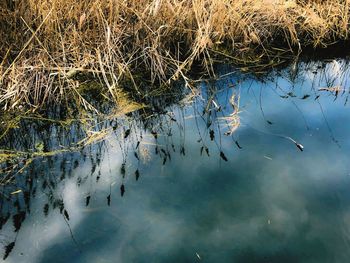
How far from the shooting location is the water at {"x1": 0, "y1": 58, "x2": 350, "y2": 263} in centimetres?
161

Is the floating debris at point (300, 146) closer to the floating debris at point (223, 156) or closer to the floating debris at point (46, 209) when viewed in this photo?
the floating debris at point (223, 156)

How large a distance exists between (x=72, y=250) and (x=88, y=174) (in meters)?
0.50

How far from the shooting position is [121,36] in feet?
9.74

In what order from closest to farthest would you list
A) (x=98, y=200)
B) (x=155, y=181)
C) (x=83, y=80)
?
1. (x=98, y=200)
2. (x=155, y=181)
3. (x=83, y=80)

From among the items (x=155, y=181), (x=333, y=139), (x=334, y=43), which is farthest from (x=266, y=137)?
(x=334, y=43)

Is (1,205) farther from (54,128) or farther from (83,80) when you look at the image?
(83,80)

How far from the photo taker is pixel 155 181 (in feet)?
6.56

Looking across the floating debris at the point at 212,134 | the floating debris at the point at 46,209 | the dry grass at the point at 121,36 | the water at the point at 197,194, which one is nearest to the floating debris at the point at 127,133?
the water at the point at 197,194

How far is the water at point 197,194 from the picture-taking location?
1611 millimetres

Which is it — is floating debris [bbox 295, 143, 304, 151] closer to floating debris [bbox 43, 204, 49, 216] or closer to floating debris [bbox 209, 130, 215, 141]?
floating debris [bbox 209, 130, 215, 141]

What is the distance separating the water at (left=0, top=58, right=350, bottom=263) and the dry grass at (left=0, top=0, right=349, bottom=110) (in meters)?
0.55

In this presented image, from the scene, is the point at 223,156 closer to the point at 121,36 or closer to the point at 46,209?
the point at 46,209

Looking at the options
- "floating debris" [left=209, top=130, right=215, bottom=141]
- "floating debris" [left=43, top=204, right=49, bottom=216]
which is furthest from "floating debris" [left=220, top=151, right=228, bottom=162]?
"floating debris" [left=43, top=204, right=49, bottom=216]

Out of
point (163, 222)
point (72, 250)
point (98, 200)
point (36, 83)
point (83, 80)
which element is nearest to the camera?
point (72, 250)
